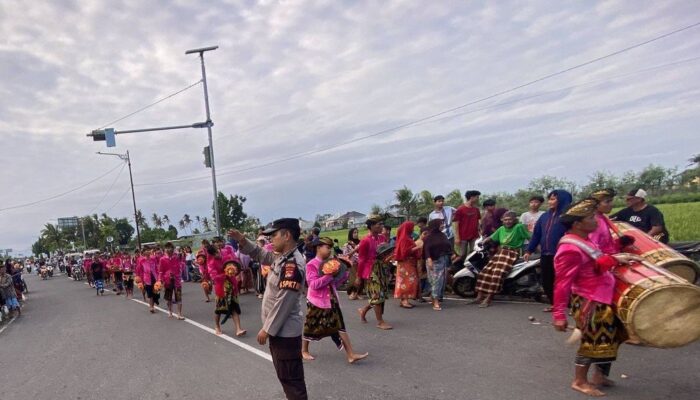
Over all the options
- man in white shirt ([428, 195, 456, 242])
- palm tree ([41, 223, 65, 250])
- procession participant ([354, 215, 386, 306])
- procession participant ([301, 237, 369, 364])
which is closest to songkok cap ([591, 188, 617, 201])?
procession participant ([301, 237, 369, 364])

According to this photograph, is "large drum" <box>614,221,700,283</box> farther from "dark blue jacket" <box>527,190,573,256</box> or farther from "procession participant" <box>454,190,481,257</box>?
"procession participant" <box>454,190,481,257</box>

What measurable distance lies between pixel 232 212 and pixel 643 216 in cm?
4365

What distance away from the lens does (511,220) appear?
8.27 m

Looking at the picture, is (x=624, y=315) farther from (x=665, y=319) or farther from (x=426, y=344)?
(x=426, y=344)

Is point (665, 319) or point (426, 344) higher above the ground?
point (665, 319)

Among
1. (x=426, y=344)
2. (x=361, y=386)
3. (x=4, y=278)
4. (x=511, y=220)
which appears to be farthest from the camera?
(x=4, y=278)

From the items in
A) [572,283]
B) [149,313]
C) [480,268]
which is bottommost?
[149,313]

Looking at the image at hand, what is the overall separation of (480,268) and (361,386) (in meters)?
5.02

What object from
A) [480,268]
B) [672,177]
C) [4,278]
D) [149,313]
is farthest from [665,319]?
[672,177]

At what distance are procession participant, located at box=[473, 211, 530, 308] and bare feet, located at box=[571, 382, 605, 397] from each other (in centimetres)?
412

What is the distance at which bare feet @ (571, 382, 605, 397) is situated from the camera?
3.87 m

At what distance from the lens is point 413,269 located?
8.66 metres

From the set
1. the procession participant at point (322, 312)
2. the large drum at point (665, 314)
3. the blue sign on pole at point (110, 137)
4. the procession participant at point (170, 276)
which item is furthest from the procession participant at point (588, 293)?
the blue sign on pole at point (110, 137)

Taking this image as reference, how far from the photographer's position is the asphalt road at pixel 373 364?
171 inches
